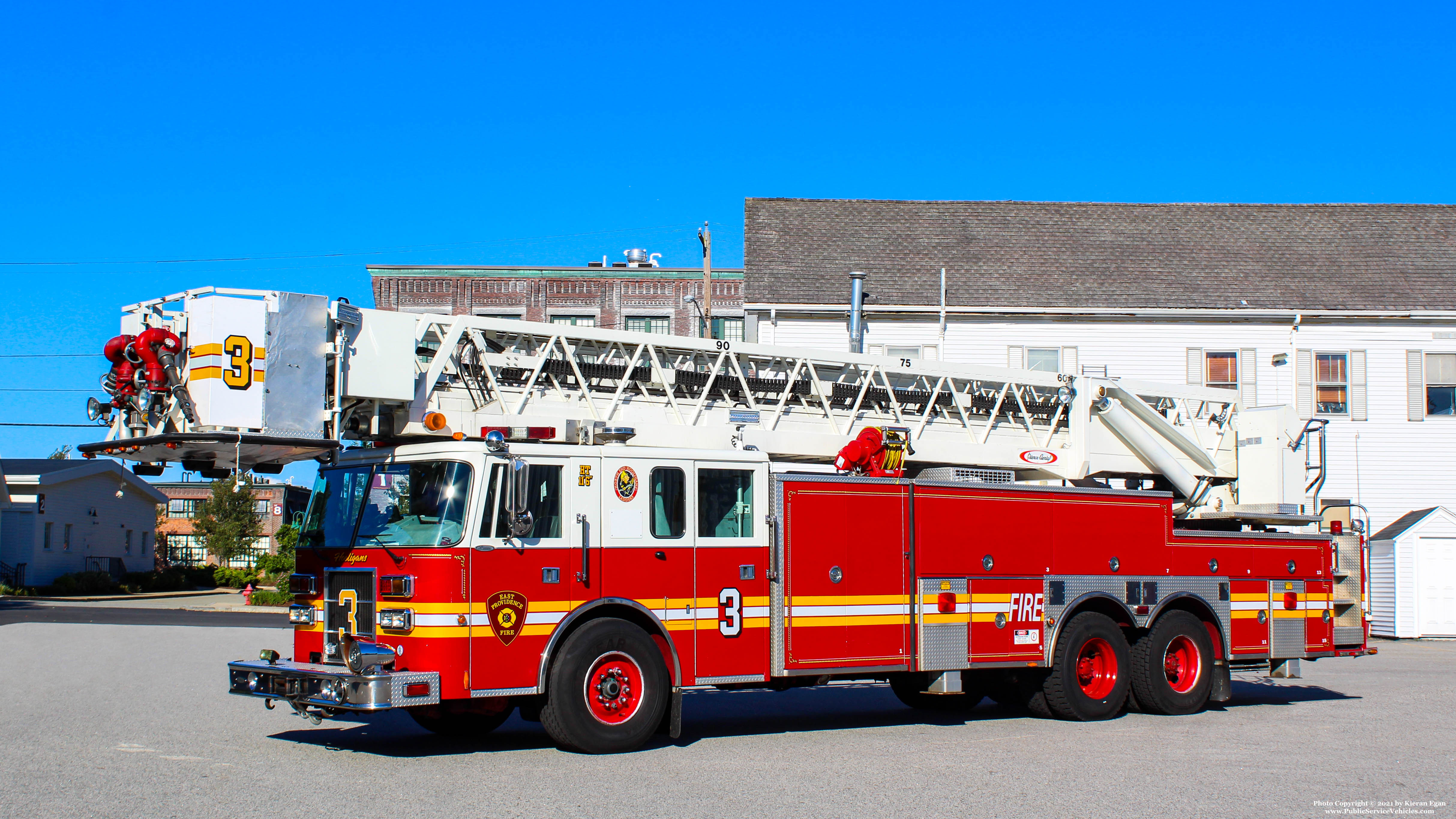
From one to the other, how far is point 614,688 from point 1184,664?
21.6 feet

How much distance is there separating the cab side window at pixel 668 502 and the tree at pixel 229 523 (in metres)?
48.8

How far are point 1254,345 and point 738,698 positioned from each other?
55.7ft

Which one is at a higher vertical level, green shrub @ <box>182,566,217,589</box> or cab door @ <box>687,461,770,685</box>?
cab door @ <box>687,461,770,685</box>

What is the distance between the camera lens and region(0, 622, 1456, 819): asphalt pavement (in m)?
7.83

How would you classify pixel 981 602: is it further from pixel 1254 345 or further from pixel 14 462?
pixel 14 462

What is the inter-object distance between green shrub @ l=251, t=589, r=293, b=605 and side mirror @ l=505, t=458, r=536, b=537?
1059 inches

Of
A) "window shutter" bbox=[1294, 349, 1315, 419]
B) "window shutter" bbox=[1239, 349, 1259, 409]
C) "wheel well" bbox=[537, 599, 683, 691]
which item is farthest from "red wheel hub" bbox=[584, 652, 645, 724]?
"window shutter" bbox=[1294, 349, 1315, 419]

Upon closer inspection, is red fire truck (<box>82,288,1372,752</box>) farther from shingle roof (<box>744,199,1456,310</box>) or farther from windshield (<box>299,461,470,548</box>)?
shingle roof (<box>744,199,1456,310</box>)

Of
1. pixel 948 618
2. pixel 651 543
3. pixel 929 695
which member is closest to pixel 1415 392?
pixel 929 695

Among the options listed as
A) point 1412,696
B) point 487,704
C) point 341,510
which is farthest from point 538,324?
point 1412,696

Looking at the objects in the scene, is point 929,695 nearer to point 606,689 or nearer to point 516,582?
point 606,689

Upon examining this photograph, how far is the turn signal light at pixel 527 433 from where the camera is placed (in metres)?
9.80

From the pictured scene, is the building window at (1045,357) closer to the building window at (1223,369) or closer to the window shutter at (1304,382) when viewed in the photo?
the building window at (1223,369)

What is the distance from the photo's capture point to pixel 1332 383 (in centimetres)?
2678
